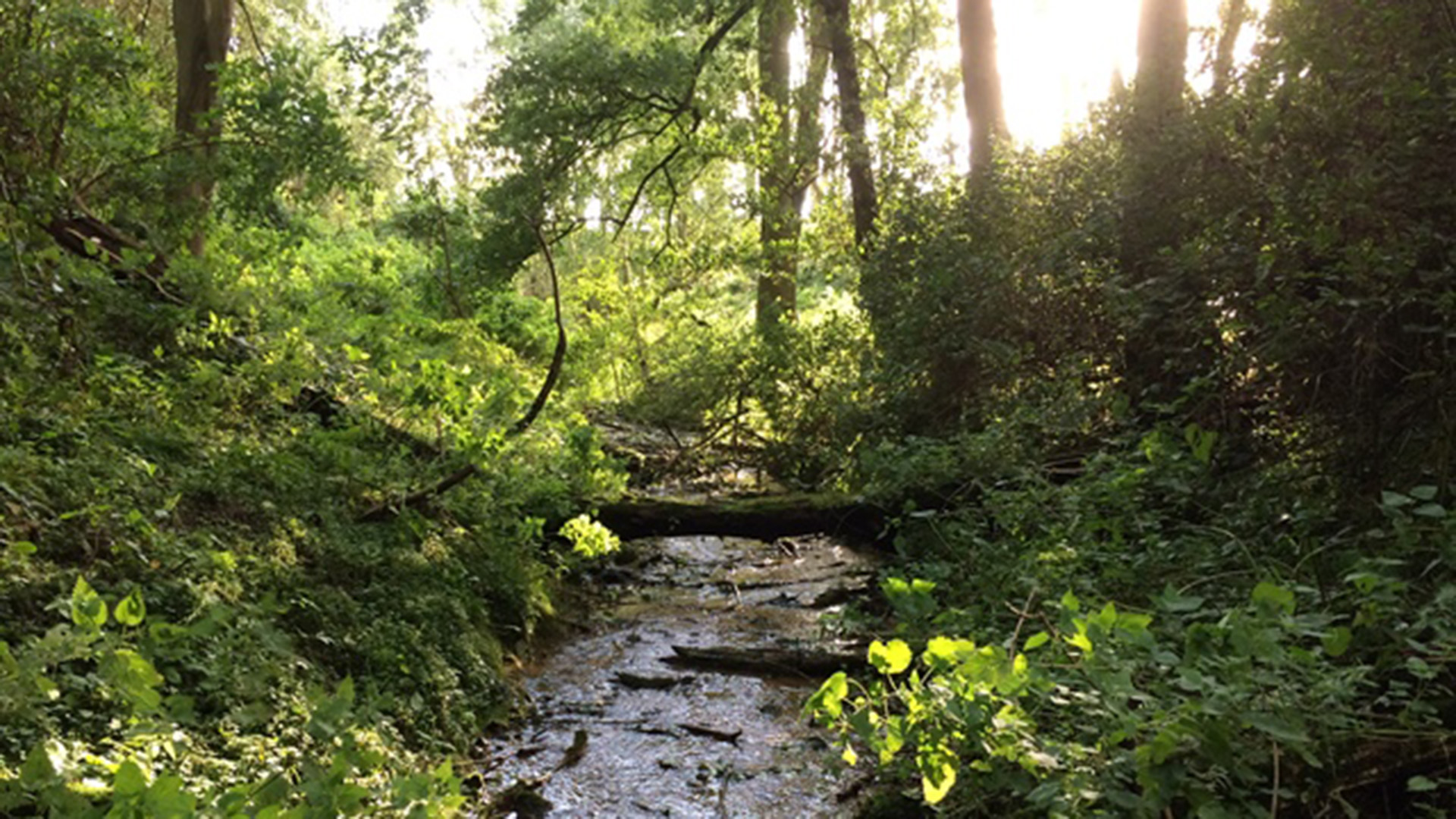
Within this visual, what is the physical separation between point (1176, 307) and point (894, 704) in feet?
9.45

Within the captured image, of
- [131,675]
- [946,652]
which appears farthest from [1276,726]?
[131,675]

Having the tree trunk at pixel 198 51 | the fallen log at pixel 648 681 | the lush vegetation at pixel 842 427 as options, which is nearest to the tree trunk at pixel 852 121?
the lush vegetation at pixel 842 427

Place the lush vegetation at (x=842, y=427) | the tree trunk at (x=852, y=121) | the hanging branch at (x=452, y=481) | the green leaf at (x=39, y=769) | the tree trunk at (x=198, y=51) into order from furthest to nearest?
the tree trunk at (x=852, y=121) < the tree trunk at (x=198, y=51) < the hanging branch at (x=452, y=481) < the lush vegetation at (x=842, y=427) < the green leaf at (x=39, y=769)

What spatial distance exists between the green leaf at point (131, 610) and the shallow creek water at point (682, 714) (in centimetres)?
246

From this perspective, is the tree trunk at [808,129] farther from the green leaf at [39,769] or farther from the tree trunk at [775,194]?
the green leaf at [39,769]

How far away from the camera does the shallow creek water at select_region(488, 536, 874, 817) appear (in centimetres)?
461

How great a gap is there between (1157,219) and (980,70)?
19.3ft

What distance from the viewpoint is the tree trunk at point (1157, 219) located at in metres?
5.56

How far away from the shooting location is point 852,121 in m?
11.9

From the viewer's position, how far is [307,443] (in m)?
6.86

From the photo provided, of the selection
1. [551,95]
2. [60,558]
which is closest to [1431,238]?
[60,558]

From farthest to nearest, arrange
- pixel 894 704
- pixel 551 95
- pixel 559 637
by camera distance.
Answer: pixel 551 95 < pixel 559 637 < pixel 894 704

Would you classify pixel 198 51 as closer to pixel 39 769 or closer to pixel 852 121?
pixel 852 121

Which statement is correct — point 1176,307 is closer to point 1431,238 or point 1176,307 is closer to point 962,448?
point 1431,238
